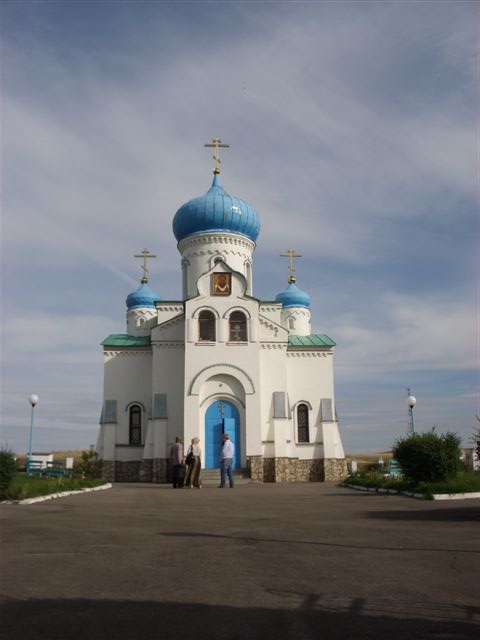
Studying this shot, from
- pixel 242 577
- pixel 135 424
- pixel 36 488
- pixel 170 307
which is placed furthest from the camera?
pixel 170 307

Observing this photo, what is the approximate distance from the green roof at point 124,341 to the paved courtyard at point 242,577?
18060 millimetres

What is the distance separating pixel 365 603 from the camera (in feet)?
14.4

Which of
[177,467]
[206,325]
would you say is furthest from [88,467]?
[206,325]

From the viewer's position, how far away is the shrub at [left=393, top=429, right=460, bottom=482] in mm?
13461

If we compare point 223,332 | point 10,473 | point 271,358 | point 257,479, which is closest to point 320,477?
point 257,479

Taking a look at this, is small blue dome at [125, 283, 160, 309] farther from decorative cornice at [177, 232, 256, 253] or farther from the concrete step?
the concrete step

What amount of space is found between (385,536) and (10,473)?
27.0 feet

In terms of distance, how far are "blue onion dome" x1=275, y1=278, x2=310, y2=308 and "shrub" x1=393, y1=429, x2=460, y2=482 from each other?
747 inches

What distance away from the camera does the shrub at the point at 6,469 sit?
12398mm

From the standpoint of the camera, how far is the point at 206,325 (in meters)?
25.0

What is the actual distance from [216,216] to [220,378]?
7.77m

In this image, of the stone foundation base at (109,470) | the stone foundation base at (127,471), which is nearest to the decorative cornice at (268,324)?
the stone foundation base at (127,471)

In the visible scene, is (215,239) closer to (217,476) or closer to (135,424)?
(135,424)

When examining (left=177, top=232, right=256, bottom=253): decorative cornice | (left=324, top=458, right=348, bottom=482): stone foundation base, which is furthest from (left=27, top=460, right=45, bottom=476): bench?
(left=177, top=232, right=256, bottom=253): decorative cornice
